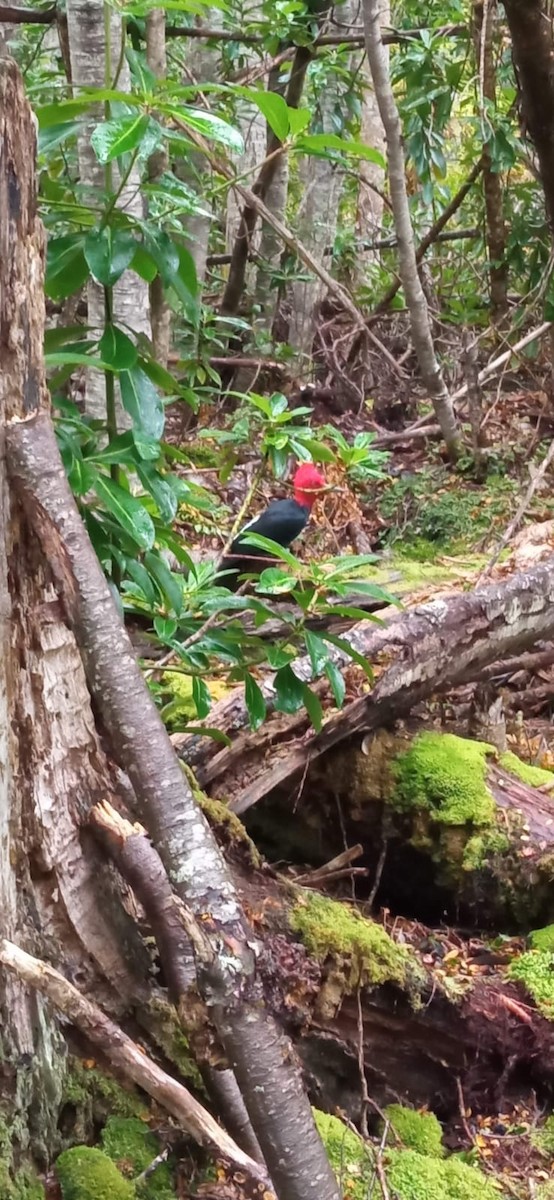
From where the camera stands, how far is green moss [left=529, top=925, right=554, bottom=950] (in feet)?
8.23

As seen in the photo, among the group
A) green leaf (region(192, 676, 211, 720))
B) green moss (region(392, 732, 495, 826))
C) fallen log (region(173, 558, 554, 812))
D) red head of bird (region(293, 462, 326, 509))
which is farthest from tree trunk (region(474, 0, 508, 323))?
green leaf (region(192, 676, 211, 720))

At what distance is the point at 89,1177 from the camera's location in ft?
4.96

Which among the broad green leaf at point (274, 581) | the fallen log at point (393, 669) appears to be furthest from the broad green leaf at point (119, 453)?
the fallen log at point (393, 669)

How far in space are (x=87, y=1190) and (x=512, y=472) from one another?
5087 mm

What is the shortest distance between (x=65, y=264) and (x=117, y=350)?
184 millimetres

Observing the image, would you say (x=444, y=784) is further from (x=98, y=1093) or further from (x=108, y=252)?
(x=108, y=252)

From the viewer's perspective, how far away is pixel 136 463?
1732 mm

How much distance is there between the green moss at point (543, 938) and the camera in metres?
2.51

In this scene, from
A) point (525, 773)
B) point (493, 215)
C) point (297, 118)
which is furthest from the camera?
point (493, 215)

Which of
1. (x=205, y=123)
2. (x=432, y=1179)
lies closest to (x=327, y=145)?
(x=205, y=123)

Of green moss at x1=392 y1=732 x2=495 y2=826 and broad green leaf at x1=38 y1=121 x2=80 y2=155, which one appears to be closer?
broad green leaf at x1=38 y1=121 x2=80 y2=155

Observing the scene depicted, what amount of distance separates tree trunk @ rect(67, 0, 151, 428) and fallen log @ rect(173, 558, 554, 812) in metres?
1.12

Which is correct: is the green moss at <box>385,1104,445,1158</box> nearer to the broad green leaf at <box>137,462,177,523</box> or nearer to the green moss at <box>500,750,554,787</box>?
the green moss at <box>500,750,554,787</box>

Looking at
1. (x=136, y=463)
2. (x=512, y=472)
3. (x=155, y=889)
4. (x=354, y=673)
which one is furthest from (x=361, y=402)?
(x=155, y=889)
